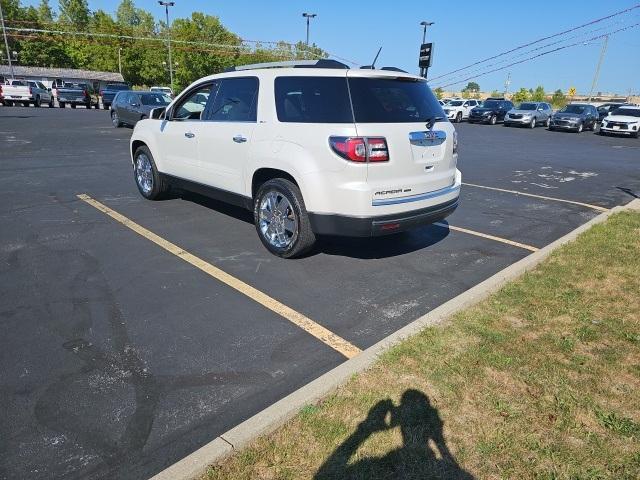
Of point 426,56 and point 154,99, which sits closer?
point 154,99

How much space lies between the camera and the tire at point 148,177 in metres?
6.70

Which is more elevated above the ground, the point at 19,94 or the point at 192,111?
the point at 192,111

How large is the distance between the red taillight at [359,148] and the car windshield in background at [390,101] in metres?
0.20

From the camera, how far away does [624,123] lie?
24.9 meters

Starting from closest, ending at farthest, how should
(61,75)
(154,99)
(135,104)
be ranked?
(154,99) → (135,104) → (61,75)

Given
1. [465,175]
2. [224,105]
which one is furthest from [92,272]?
[465,175]

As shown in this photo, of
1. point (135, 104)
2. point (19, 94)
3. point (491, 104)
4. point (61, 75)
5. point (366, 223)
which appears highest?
point (61, 75)

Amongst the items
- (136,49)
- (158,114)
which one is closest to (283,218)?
(158,114)

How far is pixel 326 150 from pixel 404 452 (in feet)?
8.55

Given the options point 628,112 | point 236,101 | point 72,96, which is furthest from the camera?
point 72,96

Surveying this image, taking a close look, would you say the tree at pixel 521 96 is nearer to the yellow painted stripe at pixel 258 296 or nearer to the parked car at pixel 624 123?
the parked car at pixel 624 123

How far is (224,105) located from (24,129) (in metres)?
16.4

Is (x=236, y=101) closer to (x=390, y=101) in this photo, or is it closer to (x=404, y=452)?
(x=390, y=101)

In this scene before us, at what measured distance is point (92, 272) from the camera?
4289 millimetres
